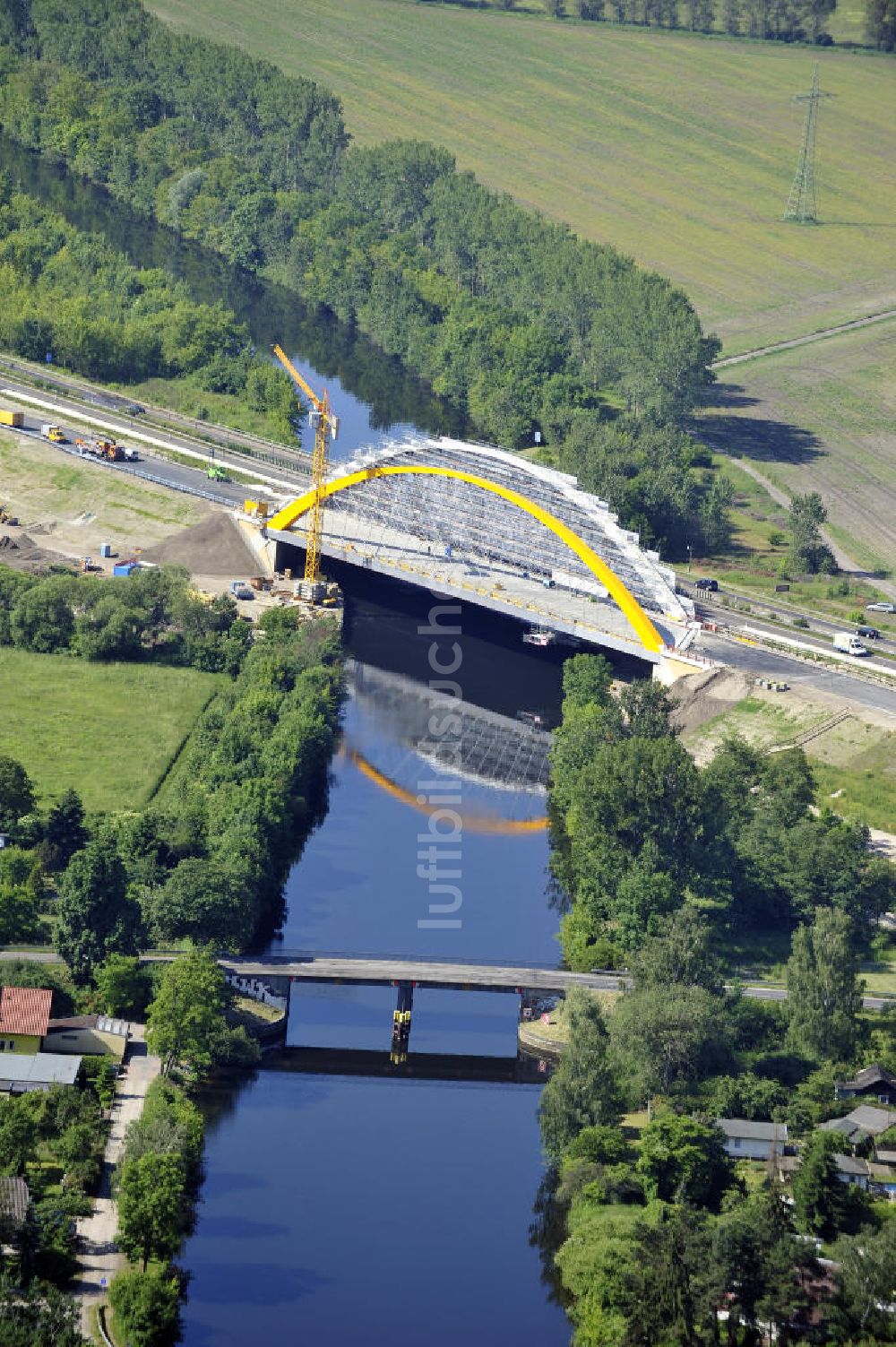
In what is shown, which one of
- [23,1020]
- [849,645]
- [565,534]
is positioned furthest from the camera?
[849,645]

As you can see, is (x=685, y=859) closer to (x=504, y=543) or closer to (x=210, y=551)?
(x=504, y=543)

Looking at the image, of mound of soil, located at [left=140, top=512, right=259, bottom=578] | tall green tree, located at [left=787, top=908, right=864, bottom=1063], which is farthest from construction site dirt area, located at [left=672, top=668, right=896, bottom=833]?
mound of soil, located at [left=140, top=512, right=259, bottom=578]

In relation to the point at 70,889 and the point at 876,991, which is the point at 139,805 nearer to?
the point at 70,889

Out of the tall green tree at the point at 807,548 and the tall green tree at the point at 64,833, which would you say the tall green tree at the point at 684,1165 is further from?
the tall green tree at the point at 807,548

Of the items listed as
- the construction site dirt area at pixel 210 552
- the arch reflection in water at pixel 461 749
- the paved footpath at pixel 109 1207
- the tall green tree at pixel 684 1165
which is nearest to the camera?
the paved footpath at pixel 109 1207


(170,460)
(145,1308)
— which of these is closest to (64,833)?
(145,1308)

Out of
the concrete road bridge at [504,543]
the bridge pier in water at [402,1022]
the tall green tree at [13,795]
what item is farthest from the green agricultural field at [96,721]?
the bridge pier in water at [402,1022]

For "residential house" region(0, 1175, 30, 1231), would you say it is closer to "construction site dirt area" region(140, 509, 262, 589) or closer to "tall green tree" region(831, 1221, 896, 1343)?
"tall green tree" region(831, 1221, 896, 1343)
